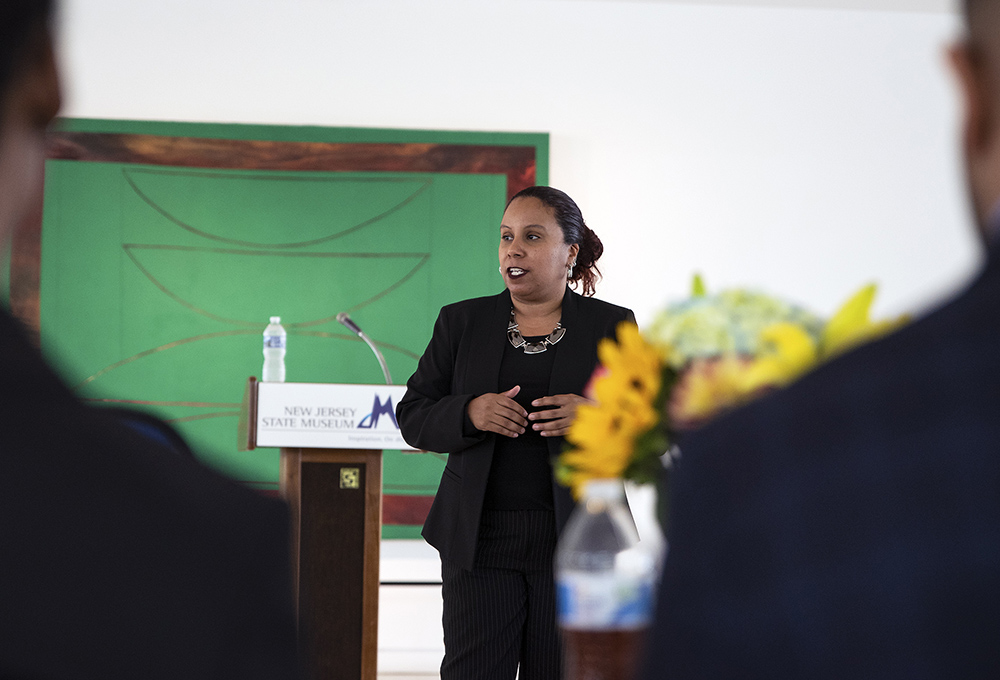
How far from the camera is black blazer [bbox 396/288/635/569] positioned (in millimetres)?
2223

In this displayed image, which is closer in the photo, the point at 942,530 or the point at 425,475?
the point at 942,530

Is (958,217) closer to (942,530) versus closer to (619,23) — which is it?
(619,23)

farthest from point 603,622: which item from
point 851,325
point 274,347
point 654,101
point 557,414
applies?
point 654,101

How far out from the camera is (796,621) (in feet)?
1.36

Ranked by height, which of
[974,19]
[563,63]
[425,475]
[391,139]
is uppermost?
[563,63]

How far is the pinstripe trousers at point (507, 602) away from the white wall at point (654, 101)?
302 centimetres

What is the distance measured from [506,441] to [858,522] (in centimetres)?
188

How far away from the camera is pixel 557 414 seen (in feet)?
6.93

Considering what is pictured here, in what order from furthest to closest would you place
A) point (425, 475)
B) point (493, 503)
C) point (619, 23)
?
point (619, 23) → point (425, 475) → point (493, 503)

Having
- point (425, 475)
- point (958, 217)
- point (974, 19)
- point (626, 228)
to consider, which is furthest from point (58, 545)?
point (958, 217)

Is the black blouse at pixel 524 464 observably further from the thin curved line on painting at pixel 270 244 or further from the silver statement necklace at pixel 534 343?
the thin curved line on painting at pixel 270 244

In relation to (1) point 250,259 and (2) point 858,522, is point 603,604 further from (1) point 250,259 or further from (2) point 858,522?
(1) point 250,259

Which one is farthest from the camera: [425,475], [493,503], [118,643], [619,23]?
[619,23]

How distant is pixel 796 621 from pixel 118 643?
1.02ft
